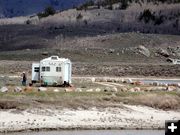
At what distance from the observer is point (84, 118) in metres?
39.9

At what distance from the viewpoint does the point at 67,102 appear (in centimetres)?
4209

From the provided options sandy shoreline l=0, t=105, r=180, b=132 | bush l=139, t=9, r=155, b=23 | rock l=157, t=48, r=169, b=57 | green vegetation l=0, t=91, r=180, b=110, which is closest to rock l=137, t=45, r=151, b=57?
rock l=157, t=48, r=169, b=57

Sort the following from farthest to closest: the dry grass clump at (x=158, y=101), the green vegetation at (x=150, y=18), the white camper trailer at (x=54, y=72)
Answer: the green vegetation at (x=150, y=18), the white camper trailer at (x=54, y=72), the dry grass clump at (x=158, y=101)

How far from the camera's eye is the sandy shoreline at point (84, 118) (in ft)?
121

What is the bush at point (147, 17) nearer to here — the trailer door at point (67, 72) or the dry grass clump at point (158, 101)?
the trailer door at point (67, 72)

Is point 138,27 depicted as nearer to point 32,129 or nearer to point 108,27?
point 108,27

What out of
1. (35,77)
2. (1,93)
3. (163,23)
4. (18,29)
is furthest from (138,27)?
(1,93)

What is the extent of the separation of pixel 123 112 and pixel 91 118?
10.8ft

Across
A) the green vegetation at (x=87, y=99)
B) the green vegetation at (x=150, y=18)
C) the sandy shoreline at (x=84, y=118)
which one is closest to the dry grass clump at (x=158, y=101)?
the green vegetation at (x=87, y=99)

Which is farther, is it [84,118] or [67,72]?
[67,72]

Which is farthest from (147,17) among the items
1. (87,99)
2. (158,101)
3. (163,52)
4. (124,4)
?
(87,99)

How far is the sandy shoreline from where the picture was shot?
1451 inches

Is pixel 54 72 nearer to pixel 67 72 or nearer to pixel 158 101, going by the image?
pixel 67 72

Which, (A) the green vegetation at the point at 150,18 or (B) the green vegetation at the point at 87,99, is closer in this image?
(B) the green vegetation at the point at 87,99
